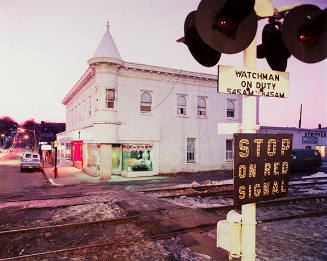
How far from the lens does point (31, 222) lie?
862 centimetres

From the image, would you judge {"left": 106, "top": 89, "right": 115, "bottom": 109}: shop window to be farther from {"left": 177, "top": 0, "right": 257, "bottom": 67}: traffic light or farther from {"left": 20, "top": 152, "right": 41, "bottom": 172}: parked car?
{"left": 177, "top": 0, "right": 257, "bottom": 67}: traffic light

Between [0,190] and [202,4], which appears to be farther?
[0,190]

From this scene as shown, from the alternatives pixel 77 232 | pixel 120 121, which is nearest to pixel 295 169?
pixel 120 121

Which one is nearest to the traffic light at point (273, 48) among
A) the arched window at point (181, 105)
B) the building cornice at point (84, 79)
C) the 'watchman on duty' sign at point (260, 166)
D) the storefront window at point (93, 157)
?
the 'watchman on duty' sign at point (260, 166)

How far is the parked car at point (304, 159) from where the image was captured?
24141mm

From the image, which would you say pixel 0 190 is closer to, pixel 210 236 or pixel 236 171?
pixel 210 236

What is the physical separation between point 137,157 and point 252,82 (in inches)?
712

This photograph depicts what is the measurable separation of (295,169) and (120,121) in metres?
17.4

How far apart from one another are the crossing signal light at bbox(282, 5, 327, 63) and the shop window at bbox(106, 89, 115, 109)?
17.5 m

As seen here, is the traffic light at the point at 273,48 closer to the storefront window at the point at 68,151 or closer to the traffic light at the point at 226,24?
the traffic light at the point at 226,24

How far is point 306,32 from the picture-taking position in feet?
10.3

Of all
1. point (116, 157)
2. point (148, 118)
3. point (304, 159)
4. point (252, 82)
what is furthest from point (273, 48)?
point (304, 159)

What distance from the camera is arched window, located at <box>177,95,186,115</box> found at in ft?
74.2

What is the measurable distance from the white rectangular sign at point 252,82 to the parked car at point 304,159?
23.1m
